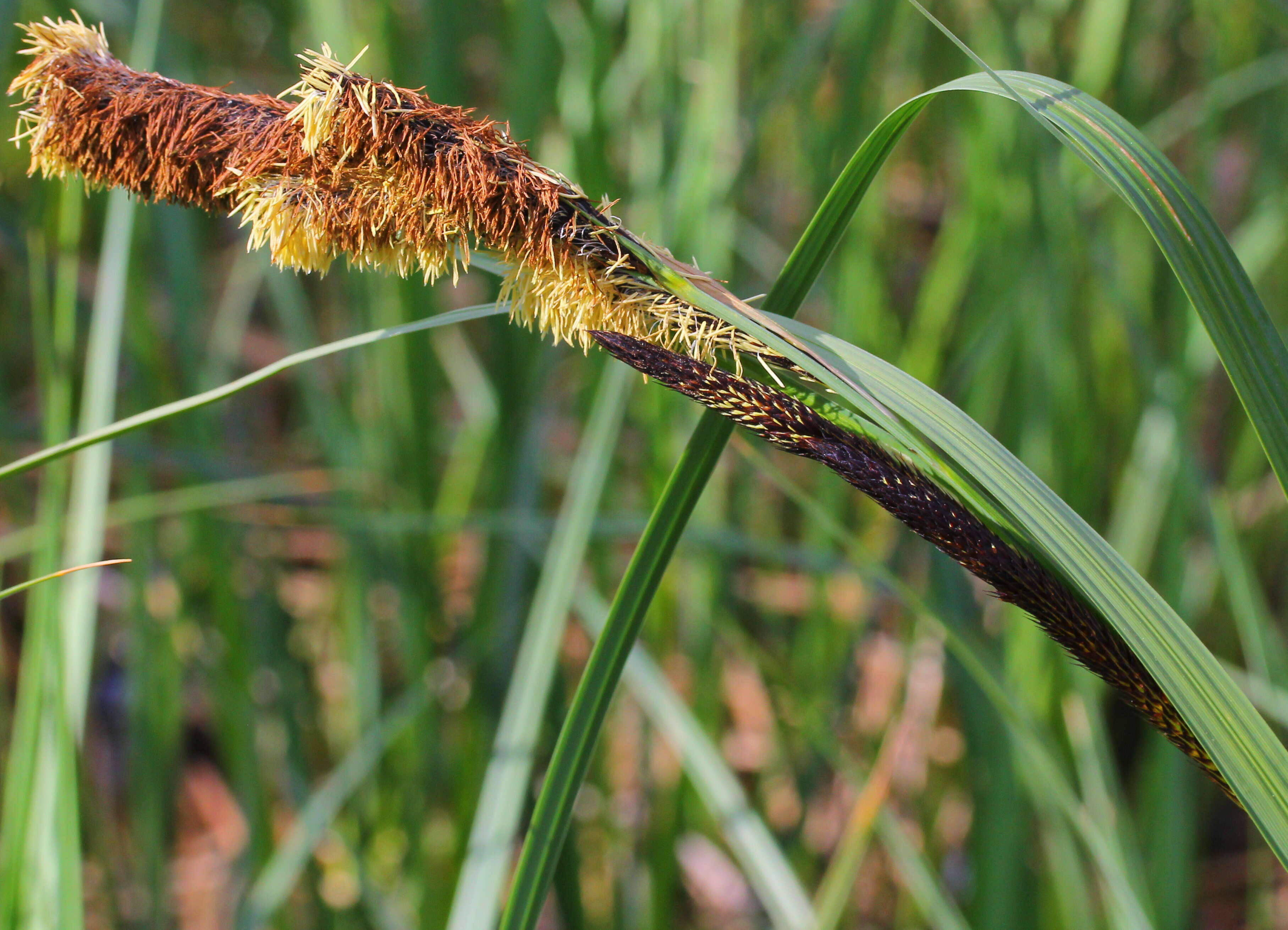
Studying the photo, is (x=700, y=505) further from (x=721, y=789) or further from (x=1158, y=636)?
(x=1158, y=636)

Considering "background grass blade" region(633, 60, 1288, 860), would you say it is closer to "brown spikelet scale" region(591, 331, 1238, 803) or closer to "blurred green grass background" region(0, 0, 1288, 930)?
"brown spikelet scale" region(591, 331, 1238, 803)

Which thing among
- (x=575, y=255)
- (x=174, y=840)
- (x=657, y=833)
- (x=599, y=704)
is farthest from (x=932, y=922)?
(x=174, y=840)

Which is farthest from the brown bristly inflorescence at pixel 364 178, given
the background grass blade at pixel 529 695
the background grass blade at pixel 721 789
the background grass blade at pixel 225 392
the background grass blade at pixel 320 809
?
the background grass blade at pixel 320 809

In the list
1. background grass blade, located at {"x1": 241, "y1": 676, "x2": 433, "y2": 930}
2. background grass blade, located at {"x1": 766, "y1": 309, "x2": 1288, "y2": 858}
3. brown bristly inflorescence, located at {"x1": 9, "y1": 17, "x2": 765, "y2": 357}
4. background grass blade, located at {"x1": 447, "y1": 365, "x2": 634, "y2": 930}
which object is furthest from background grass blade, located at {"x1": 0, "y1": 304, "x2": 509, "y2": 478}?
background grass blade, located at {"x1": 241, "y1": 676, "x2": 433, "y2": 930}

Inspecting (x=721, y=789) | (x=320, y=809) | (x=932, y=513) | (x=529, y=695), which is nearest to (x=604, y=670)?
(x=932, y=513)

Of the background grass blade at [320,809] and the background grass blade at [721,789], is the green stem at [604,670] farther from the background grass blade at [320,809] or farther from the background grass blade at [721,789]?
the background grass blade at [320,809]

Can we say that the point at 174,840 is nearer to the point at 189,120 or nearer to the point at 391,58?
the point at 391,58
